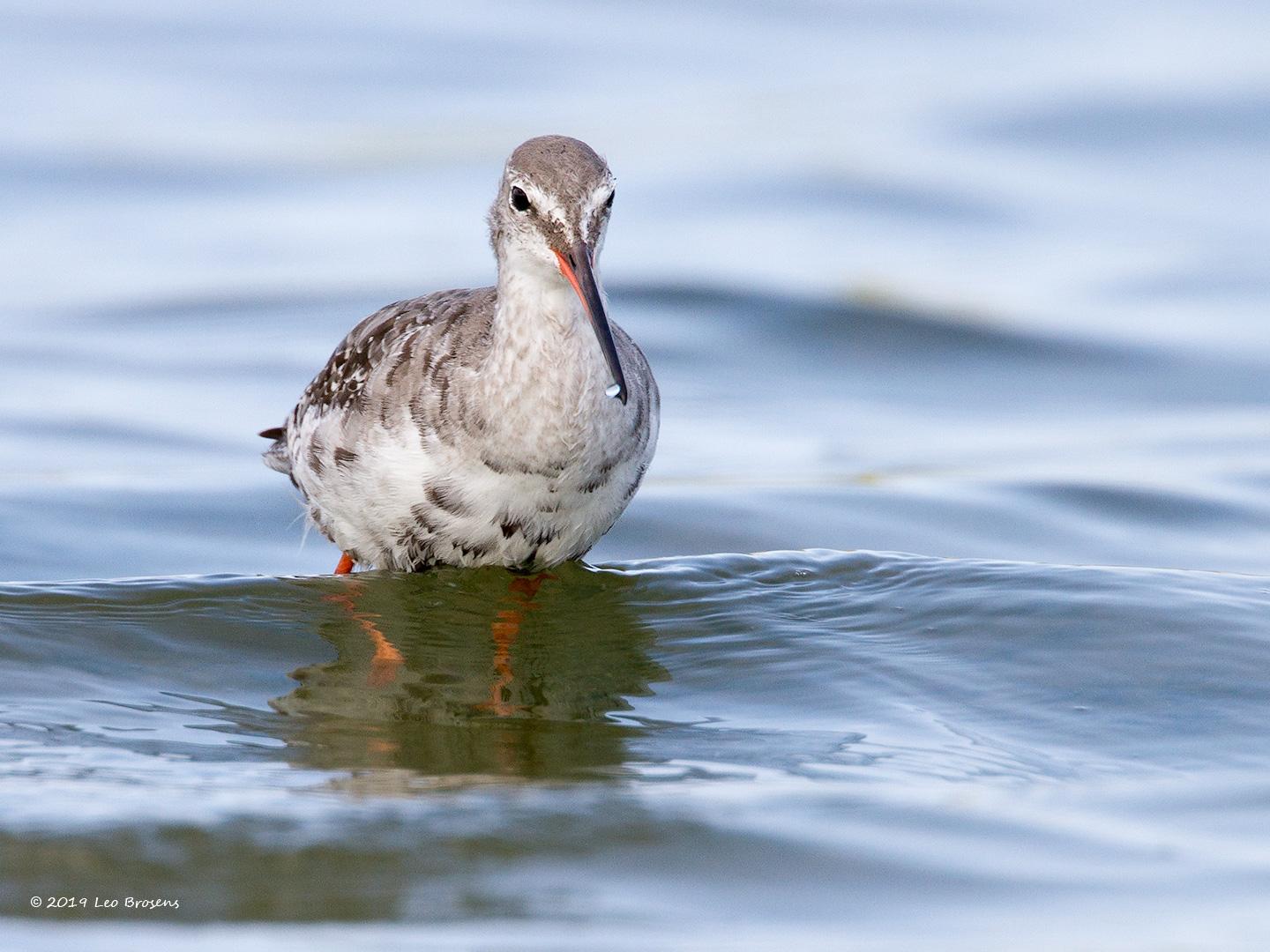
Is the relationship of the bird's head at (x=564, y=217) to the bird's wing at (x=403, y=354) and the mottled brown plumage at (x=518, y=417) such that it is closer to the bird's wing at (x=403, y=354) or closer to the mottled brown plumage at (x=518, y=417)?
the mottled brown plumage at (x=518, y=417)

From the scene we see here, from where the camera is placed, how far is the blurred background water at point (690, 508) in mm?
6027

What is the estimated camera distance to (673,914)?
5.74 meters

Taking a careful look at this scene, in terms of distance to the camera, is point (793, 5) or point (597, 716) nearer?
point (597, 716)

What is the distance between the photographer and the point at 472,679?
7.88 meters

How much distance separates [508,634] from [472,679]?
1.82 ft

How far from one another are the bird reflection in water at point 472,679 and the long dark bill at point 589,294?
49.6 inches

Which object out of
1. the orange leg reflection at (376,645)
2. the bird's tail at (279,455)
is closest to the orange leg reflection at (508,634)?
the orange leg reflection at (376,645)

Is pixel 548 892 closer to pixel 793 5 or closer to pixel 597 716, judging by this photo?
pixel 597 716

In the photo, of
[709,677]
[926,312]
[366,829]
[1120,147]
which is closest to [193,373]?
[926,312]

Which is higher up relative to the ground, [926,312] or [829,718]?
[926,312]

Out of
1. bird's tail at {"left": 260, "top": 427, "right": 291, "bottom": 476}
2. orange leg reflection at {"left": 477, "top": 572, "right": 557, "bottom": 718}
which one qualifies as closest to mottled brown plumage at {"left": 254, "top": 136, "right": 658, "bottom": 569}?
orange leg reflection at {"left": 477, "top": 572, "right": 557, "bottom": 718}

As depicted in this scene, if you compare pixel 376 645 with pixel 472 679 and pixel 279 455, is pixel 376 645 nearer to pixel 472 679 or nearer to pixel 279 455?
pixel 472 679

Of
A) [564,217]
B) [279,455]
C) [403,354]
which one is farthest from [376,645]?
[279,455]

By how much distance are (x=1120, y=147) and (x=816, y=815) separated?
49.0 ft
